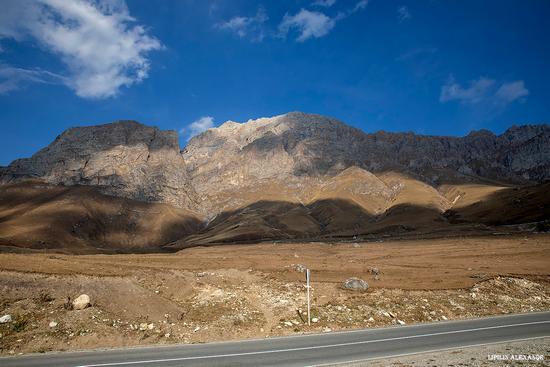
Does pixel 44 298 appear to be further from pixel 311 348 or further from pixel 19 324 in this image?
pixel 311 348

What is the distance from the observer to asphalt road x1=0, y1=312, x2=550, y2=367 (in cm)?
1762

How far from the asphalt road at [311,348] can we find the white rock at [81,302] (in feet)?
17.3

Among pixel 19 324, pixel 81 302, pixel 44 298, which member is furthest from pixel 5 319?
pixel 81 302

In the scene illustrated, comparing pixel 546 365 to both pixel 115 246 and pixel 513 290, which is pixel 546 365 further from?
pixel 115 246

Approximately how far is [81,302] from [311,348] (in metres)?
15.6

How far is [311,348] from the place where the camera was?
1994 centimetres

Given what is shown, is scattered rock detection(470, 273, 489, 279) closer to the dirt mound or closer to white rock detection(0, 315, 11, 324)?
white rock detection(0, 315, 11, 324)

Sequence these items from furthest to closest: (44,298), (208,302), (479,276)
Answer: (479,276) < (208,302) < (44,298)

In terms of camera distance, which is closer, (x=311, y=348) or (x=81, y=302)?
(x=311, y=348)

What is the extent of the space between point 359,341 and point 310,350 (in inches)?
140

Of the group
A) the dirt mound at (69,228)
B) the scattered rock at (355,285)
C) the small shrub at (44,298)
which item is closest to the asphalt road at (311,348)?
the small shrub at (44,298)

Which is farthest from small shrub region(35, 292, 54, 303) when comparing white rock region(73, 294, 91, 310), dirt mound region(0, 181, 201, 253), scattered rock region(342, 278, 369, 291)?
dirt mound region(0, 181, 201, 253)

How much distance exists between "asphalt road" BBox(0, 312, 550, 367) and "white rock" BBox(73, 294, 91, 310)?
17.3ft

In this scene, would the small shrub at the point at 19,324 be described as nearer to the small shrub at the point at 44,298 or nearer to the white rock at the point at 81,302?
the small shrub at the point at 44,298
